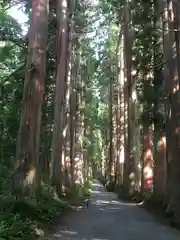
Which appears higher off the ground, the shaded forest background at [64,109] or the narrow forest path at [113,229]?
the shaded forest background at [64,109]

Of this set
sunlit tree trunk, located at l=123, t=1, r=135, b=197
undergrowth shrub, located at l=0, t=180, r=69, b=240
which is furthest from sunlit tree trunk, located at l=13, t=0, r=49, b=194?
sunlit tree trunk, located at l=123, t=1, r=135, b=197

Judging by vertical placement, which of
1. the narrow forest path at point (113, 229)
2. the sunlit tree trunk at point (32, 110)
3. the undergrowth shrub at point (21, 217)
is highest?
the sunlit tree trunk at point (32, 110)

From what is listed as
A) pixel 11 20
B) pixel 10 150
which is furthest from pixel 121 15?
pixel 10 150

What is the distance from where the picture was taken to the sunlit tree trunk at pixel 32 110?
438 inches

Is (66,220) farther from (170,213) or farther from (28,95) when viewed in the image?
(28,95)

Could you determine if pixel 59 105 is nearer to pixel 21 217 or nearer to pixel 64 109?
pixel 64 109

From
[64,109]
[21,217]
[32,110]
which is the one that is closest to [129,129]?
[64,109]

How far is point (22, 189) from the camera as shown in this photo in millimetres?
10953

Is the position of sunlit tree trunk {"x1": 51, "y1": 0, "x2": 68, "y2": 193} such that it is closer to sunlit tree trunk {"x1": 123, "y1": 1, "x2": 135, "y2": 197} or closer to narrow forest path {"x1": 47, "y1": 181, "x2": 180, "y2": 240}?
sunlit tree trunk {"x1": 123, "y1": 1, "x2": 135, "y2": 197}

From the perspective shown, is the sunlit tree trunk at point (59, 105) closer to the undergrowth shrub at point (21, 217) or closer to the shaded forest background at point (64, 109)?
the shaded forest background at point (64, 109)

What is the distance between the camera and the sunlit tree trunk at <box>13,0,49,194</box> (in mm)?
11133

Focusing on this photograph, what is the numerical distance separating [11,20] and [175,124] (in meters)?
10.4

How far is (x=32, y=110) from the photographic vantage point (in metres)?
11.6

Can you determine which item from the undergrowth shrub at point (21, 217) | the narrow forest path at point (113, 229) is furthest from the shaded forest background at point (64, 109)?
the narrow forest path at point (113, 229)
